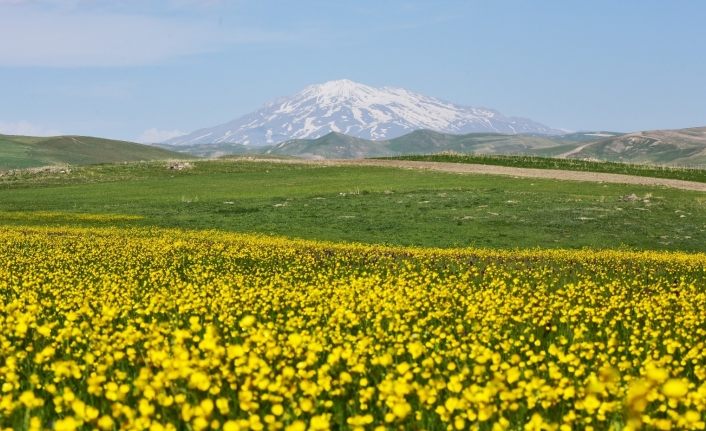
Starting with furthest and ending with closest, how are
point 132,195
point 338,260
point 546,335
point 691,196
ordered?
point 132,195 → point 691,196 → point 338,260 → point 546,335

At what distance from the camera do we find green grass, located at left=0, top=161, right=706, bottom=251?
135ft

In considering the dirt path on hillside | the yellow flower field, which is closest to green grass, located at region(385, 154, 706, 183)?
the dirt path on hillside

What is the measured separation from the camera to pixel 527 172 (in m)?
83.6

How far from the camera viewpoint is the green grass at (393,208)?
41.1 m

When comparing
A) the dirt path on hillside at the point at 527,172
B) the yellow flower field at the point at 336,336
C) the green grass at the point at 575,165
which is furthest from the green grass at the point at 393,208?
the green grass at the point at 575,165

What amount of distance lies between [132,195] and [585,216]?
42.9m

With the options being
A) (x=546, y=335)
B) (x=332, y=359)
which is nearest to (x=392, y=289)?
(x=546, y=335)

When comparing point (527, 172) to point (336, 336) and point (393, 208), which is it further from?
point (336, 336)

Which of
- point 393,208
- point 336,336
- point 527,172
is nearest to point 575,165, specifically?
point 527,172

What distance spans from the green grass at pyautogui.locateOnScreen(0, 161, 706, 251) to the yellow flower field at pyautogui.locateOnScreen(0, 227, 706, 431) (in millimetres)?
7179

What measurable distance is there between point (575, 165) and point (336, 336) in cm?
8355

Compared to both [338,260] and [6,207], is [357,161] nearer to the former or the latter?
[6,207]

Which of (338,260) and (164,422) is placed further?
(338,260)

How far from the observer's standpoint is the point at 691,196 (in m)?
58.7
